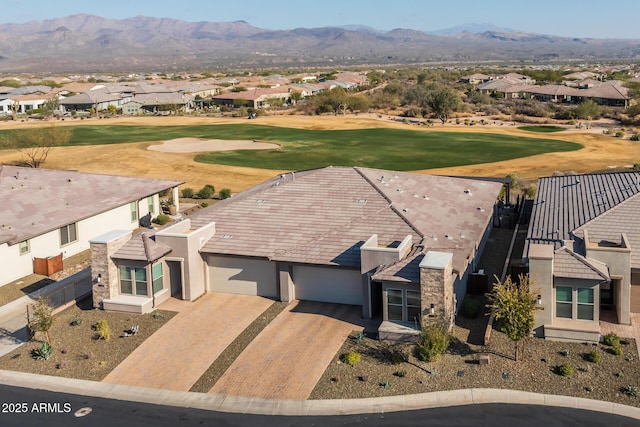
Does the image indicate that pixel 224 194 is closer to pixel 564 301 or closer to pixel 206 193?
pixel 206 193

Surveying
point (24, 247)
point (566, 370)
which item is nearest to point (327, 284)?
point (566, 370)

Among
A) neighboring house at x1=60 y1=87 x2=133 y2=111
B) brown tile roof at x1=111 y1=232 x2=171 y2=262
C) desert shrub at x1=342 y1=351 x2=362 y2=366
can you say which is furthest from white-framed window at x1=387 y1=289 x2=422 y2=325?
neighboring house at x1=60 y1=87 x2=133 y2=111

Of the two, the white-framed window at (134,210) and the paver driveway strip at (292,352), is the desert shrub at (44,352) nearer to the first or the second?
the paver driveway strip at (292,352)

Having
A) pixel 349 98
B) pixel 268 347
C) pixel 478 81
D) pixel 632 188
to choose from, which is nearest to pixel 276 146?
pixel 349 98

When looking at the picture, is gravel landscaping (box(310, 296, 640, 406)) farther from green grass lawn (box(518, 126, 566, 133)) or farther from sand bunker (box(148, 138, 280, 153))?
green grass lawn (box(518, 126, 566, 133))

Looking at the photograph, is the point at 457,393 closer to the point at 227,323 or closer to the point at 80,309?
the point at 227,323
